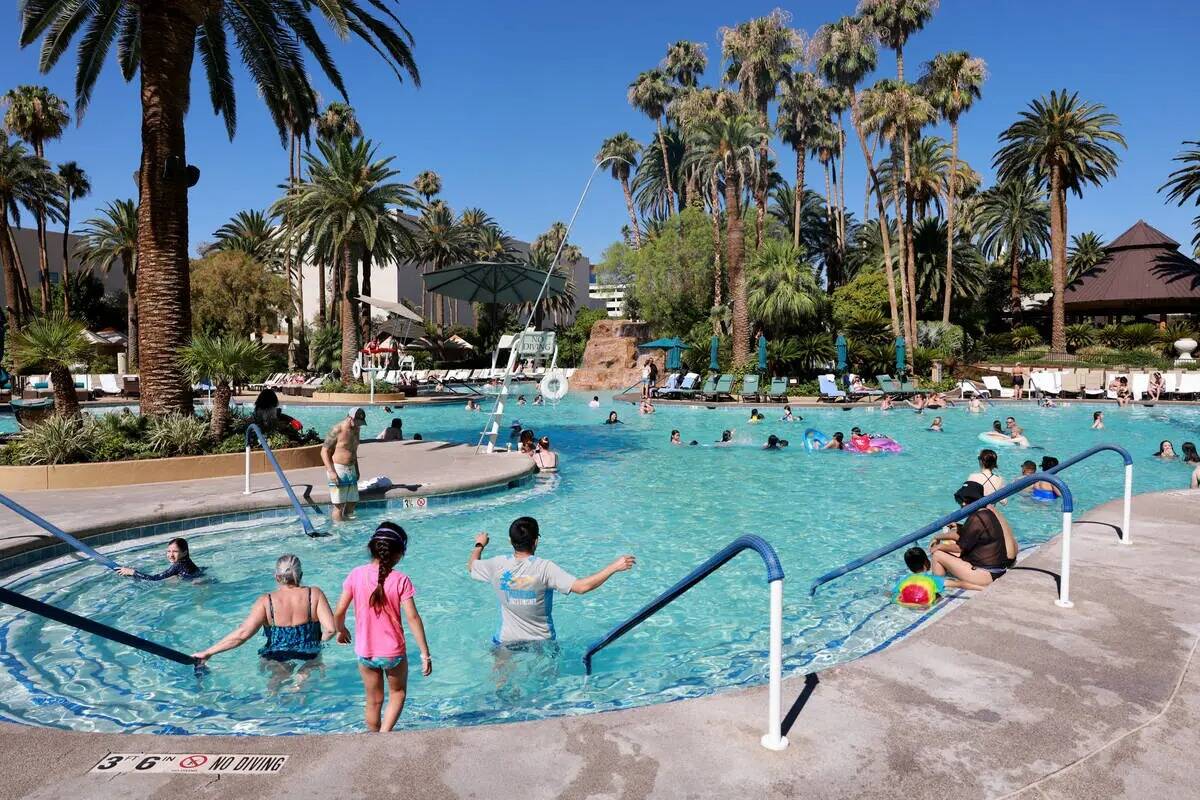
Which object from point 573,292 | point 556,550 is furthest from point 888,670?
point 573,292

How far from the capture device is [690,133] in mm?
39969

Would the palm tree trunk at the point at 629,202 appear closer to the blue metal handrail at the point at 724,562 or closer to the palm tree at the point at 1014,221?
the palm tree at the point at 1014,221

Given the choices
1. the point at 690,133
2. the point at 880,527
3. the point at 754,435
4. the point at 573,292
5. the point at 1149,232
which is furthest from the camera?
the point at 573,292

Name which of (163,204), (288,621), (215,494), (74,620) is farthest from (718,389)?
(74,620)

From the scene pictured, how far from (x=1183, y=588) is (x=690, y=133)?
37.7 m

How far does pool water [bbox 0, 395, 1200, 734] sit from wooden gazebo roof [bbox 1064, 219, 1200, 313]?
38516 millimetres

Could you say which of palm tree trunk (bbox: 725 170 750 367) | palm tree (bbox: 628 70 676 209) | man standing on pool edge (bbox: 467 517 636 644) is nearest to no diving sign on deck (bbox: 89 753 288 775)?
man standing on pool edge (bbox: 467 517 636 644)

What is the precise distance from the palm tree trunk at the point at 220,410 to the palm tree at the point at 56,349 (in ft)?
6.88

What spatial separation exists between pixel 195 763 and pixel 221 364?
10899 millimetres

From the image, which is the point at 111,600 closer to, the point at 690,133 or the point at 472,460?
the point at 472,460

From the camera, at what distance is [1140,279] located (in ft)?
158

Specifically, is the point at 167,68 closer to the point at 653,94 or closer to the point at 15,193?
the point at 15,193

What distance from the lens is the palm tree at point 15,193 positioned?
3947 centimetres

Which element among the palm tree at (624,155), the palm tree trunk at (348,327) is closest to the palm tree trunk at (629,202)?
the palm tree at (624,155)
